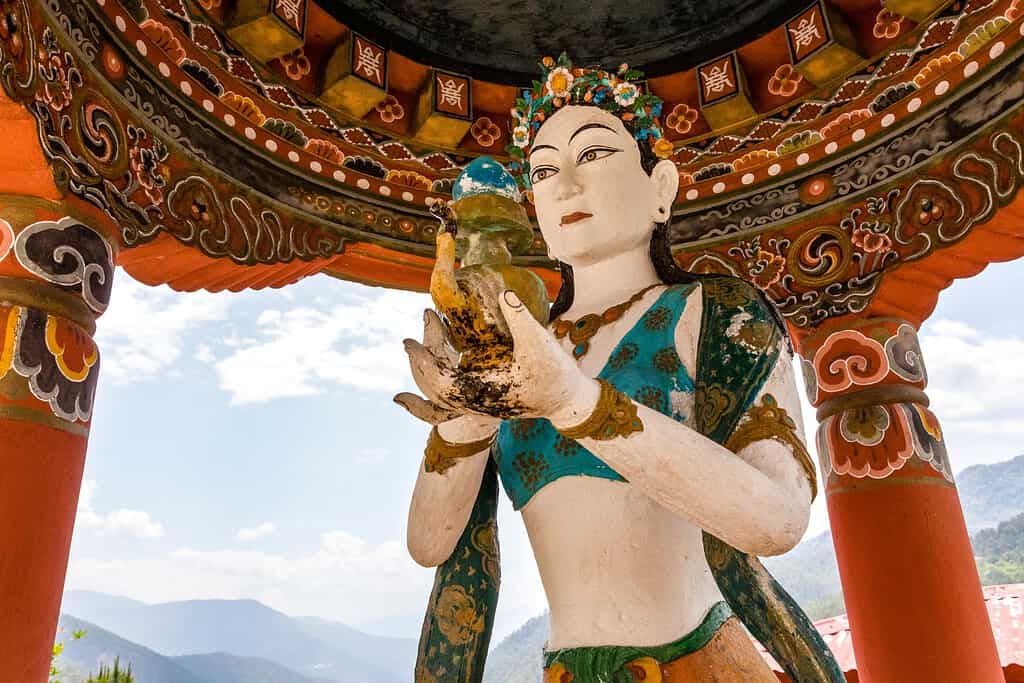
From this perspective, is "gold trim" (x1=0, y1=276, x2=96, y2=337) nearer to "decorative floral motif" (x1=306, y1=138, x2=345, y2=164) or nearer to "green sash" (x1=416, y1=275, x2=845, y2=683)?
"decorative floral motif" (x1=306, y1=138, x2=345, y2=164)

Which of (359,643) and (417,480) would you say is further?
(359,643)

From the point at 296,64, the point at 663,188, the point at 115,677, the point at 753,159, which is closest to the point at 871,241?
the point at 753,159

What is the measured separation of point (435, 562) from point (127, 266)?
2883 mm

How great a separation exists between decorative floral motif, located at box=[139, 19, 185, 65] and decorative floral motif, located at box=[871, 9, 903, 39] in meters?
3.68

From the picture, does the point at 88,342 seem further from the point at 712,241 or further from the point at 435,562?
the point at 712,241

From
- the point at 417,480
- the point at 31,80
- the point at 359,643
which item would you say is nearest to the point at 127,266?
the point at 31,80

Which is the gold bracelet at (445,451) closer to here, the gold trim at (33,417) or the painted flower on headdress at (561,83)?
the painted flower on headdress at (561,83)

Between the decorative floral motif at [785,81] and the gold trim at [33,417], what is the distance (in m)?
4.11

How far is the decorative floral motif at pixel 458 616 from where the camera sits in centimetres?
210

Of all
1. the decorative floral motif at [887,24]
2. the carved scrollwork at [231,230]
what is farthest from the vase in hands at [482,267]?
the decorative floral motif at [887,24]

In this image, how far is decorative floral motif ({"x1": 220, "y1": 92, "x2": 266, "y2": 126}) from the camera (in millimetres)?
4746

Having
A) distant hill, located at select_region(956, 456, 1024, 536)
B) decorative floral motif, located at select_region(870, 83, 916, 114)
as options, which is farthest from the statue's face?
distant hill, located at select_region(956, 456, 1024, 536)

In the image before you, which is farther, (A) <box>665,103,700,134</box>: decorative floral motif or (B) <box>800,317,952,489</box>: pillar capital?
(A) <box>665,103,700,134</box>: decorative floral motif

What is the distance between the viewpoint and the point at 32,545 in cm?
318
